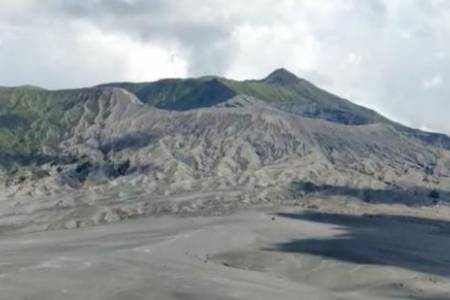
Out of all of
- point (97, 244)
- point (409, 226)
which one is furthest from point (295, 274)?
point (409, 226)

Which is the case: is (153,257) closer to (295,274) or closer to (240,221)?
(295,274)

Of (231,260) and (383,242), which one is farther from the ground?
(383,242)

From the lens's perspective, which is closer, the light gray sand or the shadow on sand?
the light gray sand

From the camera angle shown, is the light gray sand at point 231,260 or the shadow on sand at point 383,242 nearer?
the light gray sand at point 231,260

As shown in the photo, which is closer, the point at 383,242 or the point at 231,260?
the point at 231,260
